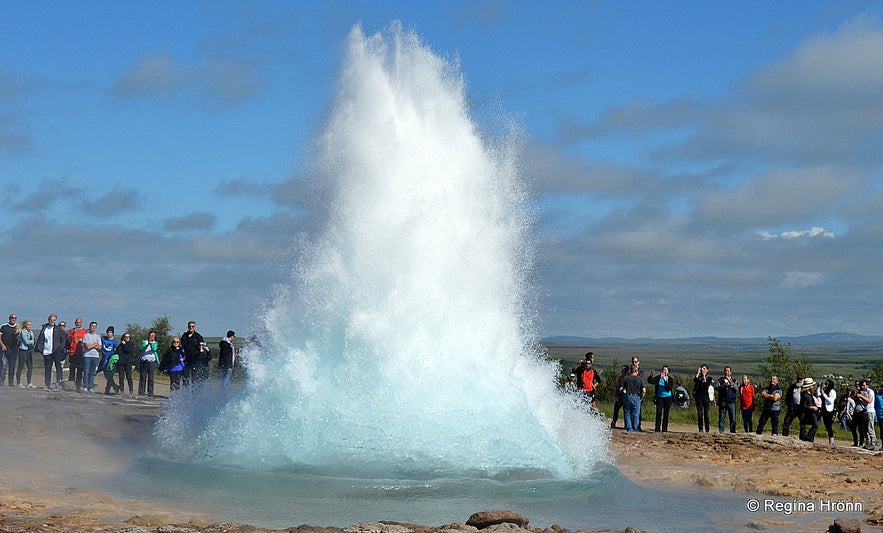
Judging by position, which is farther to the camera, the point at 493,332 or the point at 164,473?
the point at 493,332

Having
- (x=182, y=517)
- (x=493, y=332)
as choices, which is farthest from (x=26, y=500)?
(x=493, y=332)

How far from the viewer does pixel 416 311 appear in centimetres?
1182

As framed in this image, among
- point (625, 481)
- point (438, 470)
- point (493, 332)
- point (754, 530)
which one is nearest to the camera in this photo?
point (754, 530)

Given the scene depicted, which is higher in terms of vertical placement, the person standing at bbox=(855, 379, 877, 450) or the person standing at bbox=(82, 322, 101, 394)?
the person standing at bbox=(82, 322, 101, 394)

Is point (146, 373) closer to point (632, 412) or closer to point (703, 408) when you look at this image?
point (632, 412)

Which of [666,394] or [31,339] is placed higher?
[31,339]

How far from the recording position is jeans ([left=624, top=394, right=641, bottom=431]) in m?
18.8

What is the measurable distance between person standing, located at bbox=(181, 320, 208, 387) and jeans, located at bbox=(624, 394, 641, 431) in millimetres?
8643

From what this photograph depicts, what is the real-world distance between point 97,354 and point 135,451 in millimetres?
7919

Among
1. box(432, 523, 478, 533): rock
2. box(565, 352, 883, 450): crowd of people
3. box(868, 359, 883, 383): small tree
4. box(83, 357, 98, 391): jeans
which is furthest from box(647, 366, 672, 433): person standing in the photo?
box(868, 359, 883, 383): small tree

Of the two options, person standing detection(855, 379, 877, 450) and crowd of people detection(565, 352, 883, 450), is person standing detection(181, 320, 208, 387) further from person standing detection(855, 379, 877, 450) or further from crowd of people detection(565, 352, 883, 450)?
person standing detection(855, 379, 877, 450)

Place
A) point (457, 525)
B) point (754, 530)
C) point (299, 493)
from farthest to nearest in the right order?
point (299, 493)
point (754, 530)
point (457, 525)

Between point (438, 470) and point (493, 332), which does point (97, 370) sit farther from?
point (438, 470)

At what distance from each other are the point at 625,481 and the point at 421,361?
2.97m
